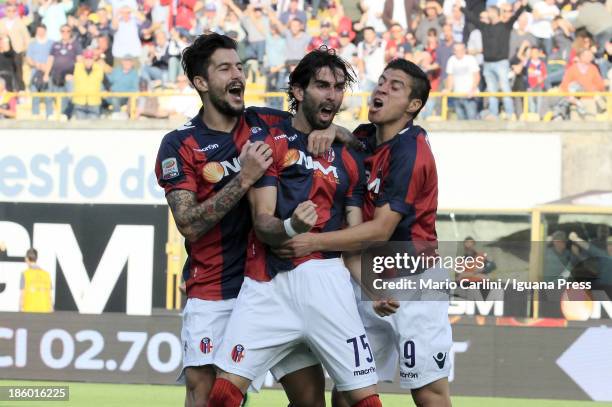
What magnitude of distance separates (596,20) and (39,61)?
8.50m

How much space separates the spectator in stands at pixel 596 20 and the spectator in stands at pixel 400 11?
237 cm

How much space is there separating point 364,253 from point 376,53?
10953 millimetres

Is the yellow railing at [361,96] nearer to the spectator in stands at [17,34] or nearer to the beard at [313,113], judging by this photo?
the spectator in stands at [17,34]

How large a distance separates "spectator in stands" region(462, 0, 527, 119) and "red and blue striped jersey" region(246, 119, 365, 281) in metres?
10.7

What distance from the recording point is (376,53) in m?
17.8

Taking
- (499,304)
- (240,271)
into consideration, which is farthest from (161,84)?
(240,271)

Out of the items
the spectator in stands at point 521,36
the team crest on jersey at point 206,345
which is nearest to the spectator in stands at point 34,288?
the spectator in stands at point 521,36

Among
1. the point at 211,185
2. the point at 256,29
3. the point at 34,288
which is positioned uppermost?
the point at 256,29

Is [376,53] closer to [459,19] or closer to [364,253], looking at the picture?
[459,19]

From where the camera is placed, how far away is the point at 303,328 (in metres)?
6.73

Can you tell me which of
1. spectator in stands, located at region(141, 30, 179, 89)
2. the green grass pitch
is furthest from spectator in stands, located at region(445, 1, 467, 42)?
the green grass pitch

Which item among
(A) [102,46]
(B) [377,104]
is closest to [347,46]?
(A) [102,46]

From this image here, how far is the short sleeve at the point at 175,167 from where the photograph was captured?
7035 millimetres

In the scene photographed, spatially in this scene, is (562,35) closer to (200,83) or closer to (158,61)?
(158,61)
